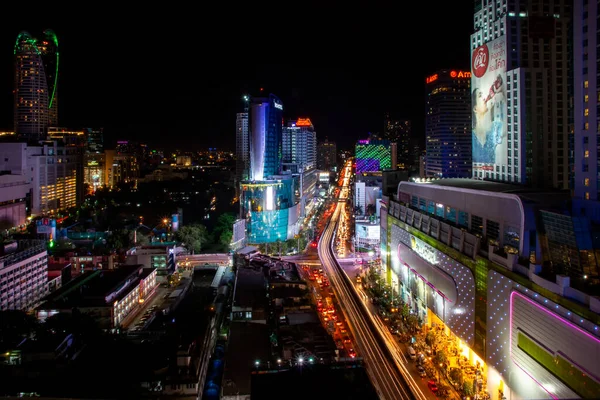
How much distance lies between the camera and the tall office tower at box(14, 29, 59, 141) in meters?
55.5

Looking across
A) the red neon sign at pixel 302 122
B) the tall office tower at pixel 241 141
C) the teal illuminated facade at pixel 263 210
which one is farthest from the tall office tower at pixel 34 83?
the teal illuminated facade at pixel 263 210

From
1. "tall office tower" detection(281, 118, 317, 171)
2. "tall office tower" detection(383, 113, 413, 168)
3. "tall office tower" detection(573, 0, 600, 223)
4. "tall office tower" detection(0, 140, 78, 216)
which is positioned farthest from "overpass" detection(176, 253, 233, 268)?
"tall office tower" detection(383, 113, 413, 168)

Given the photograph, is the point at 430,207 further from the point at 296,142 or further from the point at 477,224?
the point at 296,142

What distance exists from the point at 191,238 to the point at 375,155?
34.3m

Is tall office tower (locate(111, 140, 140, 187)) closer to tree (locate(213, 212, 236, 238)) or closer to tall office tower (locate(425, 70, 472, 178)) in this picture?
tree (locate(213, 212, 236, 238))

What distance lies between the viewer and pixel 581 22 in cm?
1352

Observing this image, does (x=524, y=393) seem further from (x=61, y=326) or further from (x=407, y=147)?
(x=407, y=147)

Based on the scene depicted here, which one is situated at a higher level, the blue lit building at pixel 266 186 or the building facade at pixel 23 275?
the blue lit building at pixel 266 186

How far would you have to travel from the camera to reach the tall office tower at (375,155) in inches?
2384

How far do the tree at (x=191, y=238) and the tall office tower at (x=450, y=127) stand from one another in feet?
81.4

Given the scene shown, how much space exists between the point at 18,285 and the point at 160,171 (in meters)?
62.5

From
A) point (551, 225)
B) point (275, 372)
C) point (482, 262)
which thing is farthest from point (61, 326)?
point (551, 225)

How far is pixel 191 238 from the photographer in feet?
106

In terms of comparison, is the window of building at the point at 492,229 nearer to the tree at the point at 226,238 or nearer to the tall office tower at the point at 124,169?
the tree at the point at 226,238
